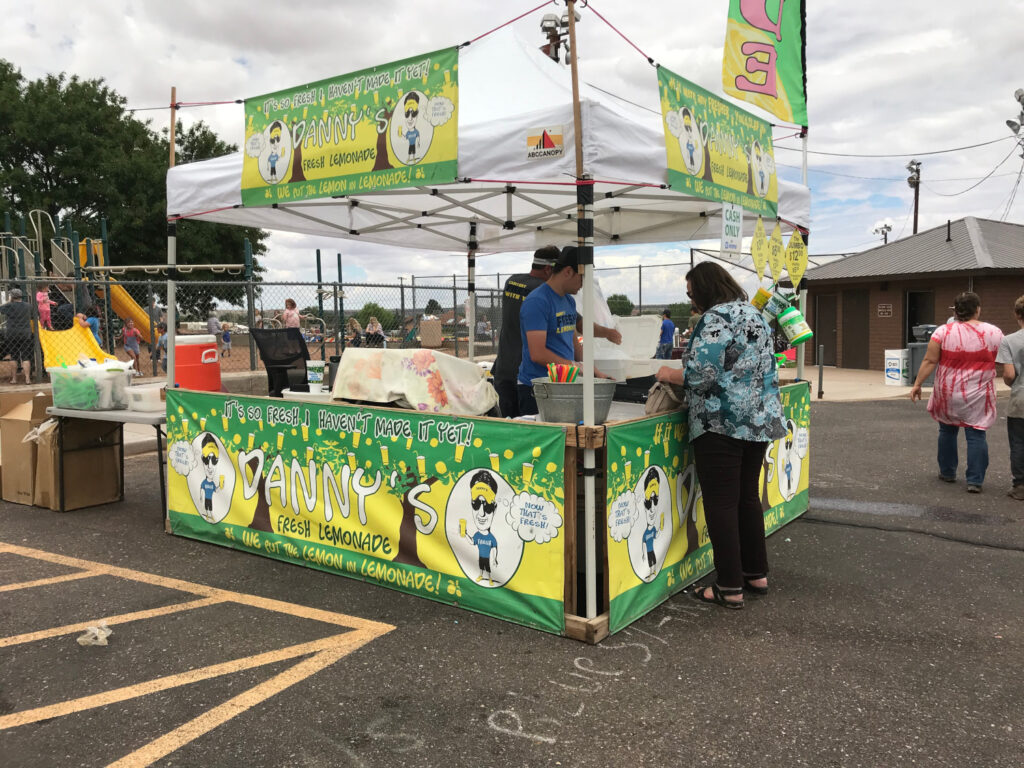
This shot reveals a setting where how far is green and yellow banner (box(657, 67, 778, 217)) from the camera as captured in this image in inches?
149

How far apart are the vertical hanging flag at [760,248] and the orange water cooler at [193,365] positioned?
153 inches

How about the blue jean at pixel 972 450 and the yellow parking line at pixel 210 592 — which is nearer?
the yellow parking line at pixel 210 592

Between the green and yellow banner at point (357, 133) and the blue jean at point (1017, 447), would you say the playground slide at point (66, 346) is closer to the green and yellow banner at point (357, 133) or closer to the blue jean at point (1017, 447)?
the green and yellow banner at point (357, 133)

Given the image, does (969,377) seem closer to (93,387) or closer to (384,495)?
(384,495)

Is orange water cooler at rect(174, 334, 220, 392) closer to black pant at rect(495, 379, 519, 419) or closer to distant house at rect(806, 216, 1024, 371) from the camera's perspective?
black pant at rect(495, 379, 519, 419)

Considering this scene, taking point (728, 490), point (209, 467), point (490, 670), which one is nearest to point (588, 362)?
point (728, 490)

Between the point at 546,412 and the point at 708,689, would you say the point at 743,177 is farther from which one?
the point at 708,689

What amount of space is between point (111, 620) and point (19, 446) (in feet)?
10.7

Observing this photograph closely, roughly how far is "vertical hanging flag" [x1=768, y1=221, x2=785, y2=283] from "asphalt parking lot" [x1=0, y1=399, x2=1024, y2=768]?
6.33 feet

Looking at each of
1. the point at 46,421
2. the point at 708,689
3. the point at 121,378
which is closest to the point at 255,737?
the point at 708,689

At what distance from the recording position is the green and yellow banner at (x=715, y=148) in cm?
379

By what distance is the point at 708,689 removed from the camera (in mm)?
3068

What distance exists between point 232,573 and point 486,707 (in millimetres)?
2277

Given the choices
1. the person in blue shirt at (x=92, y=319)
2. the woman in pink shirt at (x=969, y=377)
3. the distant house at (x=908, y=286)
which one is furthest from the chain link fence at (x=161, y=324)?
the distant house at (x=908, y=286)
